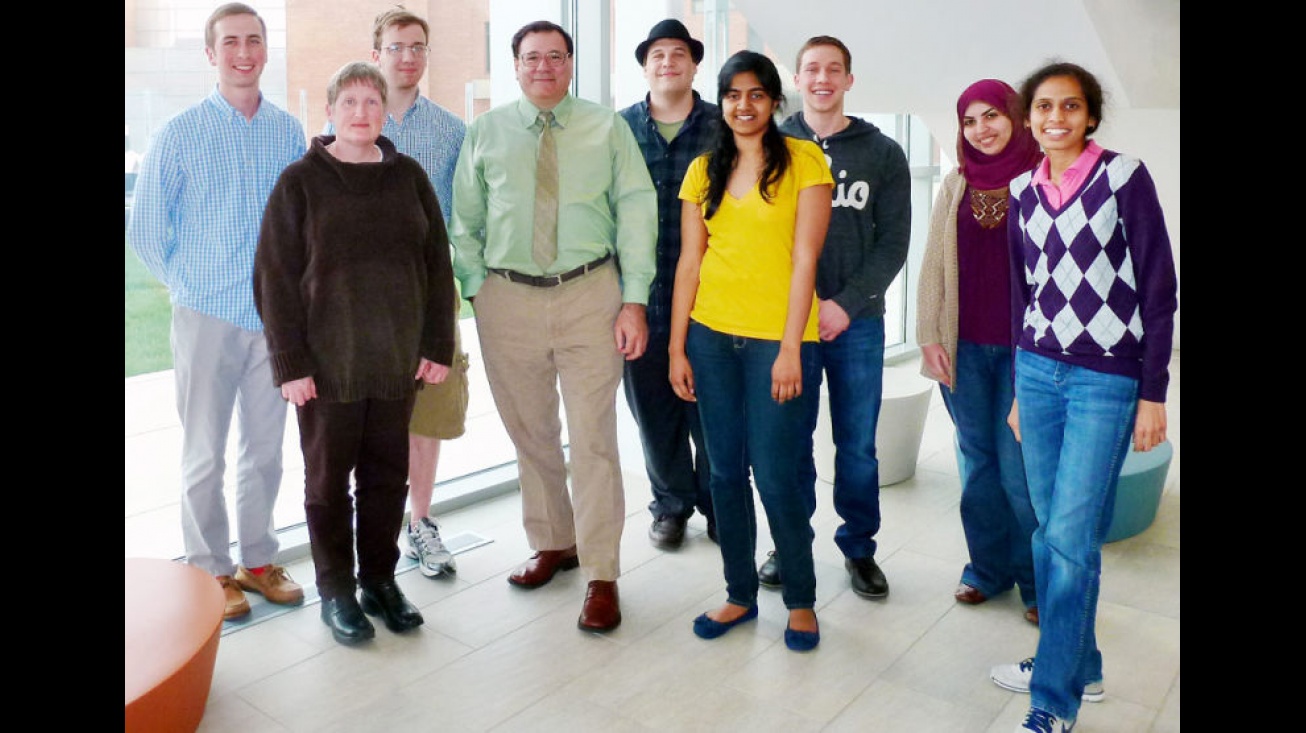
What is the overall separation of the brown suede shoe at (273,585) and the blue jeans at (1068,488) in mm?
2052

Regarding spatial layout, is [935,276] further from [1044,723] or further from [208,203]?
[208,203]

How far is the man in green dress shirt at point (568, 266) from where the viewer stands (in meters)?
2.87

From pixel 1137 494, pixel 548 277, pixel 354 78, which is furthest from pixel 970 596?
pixel 354 78

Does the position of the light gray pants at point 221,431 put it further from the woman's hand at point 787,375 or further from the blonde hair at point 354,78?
the woman's hand at point 787,375

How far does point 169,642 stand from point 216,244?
1.08 meters

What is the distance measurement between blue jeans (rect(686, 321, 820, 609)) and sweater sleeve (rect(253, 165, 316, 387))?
99cm

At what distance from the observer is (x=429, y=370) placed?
112 inches

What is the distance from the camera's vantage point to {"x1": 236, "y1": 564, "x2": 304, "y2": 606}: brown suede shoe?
10.0 feet

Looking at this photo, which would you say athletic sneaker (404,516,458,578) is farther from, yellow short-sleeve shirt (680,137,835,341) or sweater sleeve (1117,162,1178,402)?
→ sweater sleeve (1117,162,1178,402)

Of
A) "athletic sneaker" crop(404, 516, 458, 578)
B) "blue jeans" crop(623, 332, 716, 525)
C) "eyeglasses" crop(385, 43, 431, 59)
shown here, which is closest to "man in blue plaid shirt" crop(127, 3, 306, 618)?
"eyeglasses" crop(385, 43, 431, 59)

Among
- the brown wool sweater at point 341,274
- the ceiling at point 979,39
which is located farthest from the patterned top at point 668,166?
the ceiling at point 979,39

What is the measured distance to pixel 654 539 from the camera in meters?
3.58

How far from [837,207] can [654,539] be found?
134 cm
